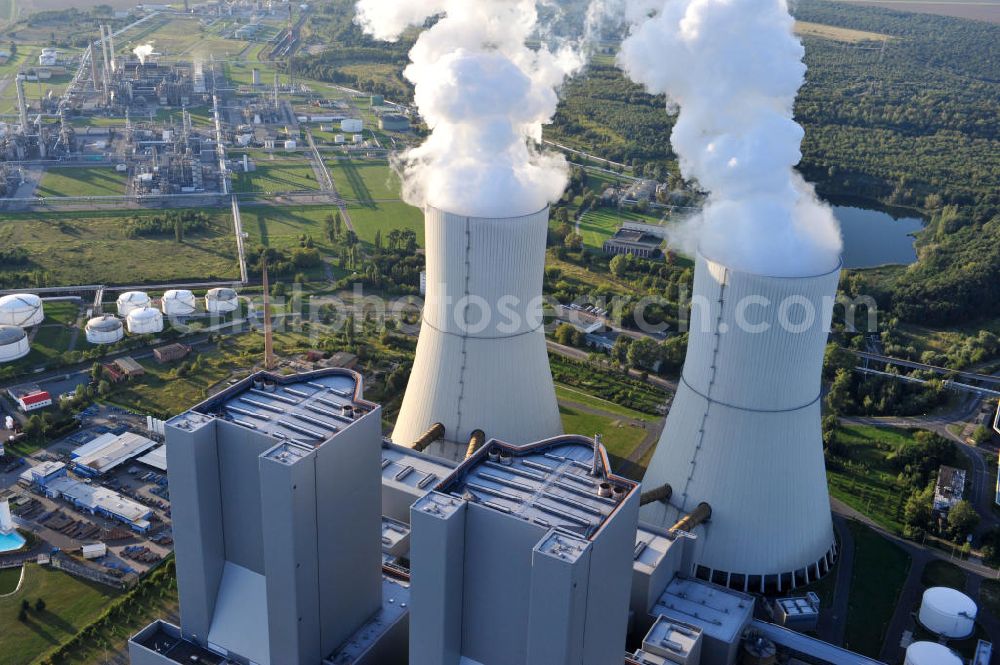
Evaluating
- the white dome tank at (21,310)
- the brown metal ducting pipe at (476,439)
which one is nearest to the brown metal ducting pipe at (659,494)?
the brown metal ducting pipe at (476,439)

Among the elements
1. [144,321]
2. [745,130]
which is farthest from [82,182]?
[745,130]

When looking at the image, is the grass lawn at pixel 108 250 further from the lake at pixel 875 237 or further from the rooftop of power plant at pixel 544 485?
the lake at pixel 875 237

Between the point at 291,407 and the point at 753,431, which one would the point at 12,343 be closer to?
the point at 291,407

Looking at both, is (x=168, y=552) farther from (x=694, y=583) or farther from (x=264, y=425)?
(x=694, y=583)

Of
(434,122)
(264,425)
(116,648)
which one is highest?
(434,122)

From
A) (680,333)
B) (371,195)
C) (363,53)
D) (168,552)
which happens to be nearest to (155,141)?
(371,195)

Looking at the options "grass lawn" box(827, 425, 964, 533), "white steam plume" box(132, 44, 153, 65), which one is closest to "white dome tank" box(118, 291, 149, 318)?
"grass lawn" box(827, 425, 964, 533)
